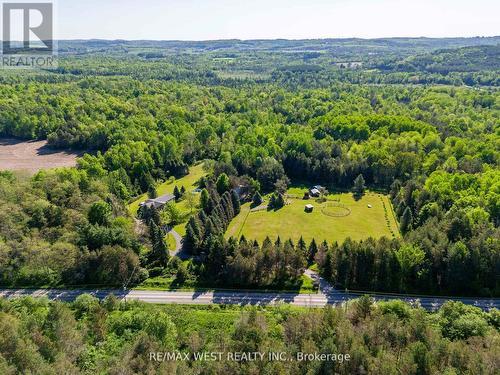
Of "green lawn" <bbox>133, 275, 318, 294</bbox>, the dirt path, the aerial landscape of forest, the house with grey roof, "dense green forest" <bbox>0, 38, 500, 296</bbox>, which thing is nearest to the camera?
the aerial landscape of forest

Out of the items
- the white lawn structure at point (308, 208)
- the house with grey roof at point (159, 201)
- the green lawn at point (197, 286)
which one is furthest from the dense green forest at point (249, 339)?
the white lawn structure at point (308, 208)

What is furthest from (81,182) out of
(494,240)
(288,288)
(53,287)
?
(494,240)

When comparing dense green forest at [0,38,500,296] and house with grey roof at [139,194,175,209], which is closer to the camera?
dense green forest at [0,38,500,296]

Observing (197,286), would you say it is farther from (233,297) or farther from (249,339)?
(249,339)

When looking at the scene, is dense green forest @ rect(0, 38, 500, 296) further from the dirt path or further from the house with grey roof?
the dirt path

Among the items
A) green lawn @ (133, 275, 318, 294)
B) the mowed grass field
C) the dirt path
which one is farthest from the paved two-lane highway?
the dirt path

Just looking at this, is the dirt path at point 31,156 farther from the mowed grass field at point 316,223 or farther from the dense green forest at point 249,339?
the dense green forest at point 249,339

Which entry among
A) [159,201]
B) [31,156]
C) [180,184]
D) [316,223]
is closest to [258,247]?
[316,223]
